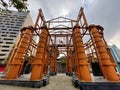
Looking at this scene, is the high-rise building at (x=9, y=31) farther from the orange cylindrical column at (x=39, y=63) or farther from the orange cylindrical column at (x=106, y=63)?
the orange cylindrical column at (x=106, y=63)

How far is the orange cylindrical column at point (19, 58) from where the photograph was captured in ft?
24.2

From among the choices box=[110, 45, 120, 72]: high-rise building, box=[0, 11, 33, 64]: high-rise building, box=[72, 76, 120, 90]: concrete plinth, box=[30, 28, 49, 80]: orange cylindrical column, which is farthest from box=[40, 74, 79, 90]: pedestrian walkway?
box=[0, 11, 33, 64]: high-rise building

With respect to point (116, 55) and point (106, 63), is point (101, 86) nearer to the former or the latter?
point (106, 63)

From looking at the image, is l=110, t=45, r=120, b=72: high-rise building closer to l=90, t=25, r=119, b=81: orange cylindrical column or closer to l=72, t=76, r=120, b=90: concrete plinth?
l=90, t=25, r=119, b=81: orange cylindrical column

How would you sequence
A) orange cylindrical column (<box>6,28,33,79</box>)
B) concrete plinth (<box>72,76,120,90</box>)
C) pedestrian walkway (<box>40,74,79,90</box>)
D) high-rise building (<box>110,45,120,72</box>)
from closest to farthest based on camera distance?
1. concrete plinth (<box>72,76,120,90</box>)
2. pedestrian walkway (<box>40,74,79,90</box>)
3. orange cylindrical column (<box>6,28,33,79</box>)
4. high-rise building (<box>110,45,120,72</box>)

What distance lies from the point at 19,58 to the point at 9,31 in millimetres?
61620

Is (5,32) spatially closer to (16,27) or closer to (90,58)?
(16,27)

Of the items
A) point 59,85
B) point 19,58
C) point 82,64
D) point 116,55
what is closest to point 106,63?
point 82,64

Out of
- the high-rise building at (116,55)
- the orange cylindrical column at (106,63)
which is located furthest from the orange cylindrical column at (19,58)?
the high-rise building at (116,55)

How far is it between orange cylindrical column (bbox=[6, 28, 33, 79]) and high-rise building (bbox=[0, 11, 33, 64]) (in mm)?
47312

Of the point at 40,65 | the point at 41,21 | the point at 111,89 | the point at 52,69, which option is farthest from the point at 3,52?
the point at 111,89

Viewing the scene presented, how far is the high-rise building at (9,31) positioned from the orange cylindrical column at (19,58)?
47312 millimetres

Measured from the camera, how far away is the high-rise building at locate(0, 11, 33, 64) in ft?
180

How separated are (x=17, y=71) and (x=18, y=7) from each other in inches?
183
